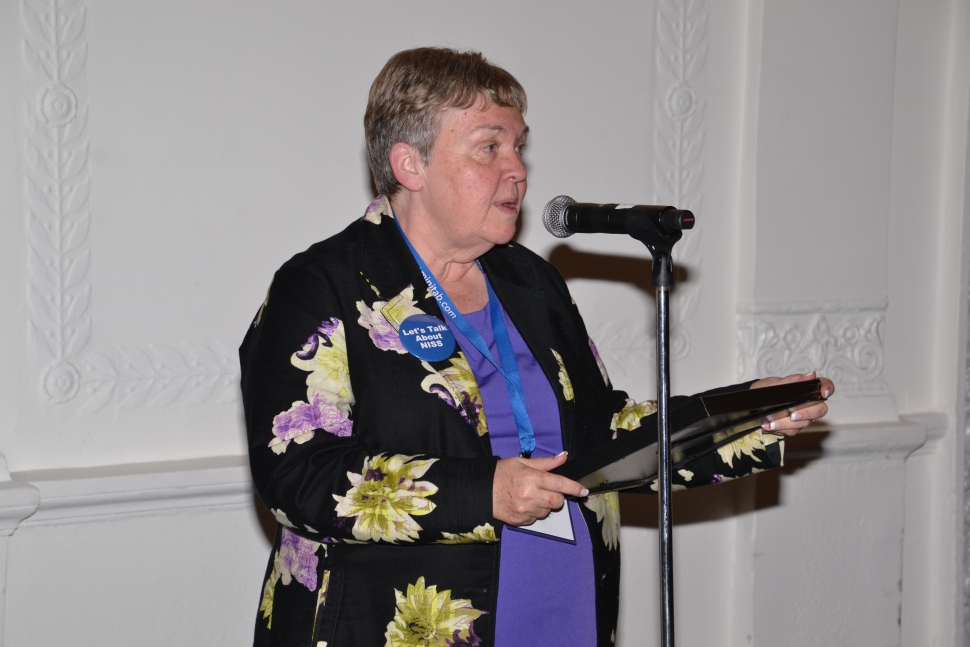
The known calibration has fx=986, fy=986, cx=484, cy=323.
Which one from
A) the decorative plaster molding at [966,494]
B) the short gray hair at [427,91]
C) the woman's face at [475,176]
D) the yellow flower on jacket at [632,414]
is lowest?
the decorative plaster molding at [966,494]

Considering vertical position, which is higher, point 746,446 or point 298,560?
point 746,446

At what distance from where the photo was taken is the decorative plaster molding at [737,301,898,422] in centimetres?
342

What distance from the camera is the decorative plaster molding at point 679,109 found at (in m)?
3.29

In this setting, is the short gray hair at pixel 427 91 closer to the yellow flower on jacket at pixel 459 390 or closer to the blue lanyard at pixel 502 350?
the blue lanyard at pixel 502 350

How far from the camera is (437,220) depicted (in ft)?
6.50

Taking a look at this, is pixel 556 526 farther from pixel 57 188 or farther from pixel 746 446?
pixel 57 188

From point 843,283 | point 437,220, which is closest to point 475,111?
point 437,220

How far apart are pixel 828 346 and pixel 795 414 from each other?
1820 millimetres

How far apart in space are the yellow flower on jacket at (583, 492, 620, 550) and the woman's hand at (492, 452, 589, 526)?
1.45 ft

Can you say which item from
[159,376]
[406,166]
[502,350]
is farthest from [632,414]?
[159,376]

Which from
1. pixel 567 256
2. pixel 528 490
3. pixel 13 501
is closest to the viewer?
pixel 528 490

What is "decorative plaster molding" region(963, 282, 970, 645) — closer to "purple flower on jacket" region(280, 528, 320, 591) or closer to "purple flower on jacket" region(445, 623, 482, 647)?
"purple flower on jacket" region(445, 623, 482, 647)

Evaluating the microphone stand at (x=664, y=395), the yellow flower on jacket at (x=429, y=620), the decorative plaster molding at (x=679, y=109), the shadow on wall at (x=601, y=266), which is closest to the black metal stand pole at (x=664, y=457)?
the microphone stand at (x=664, y=395)

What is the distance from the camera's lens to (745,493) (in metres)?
3.46
